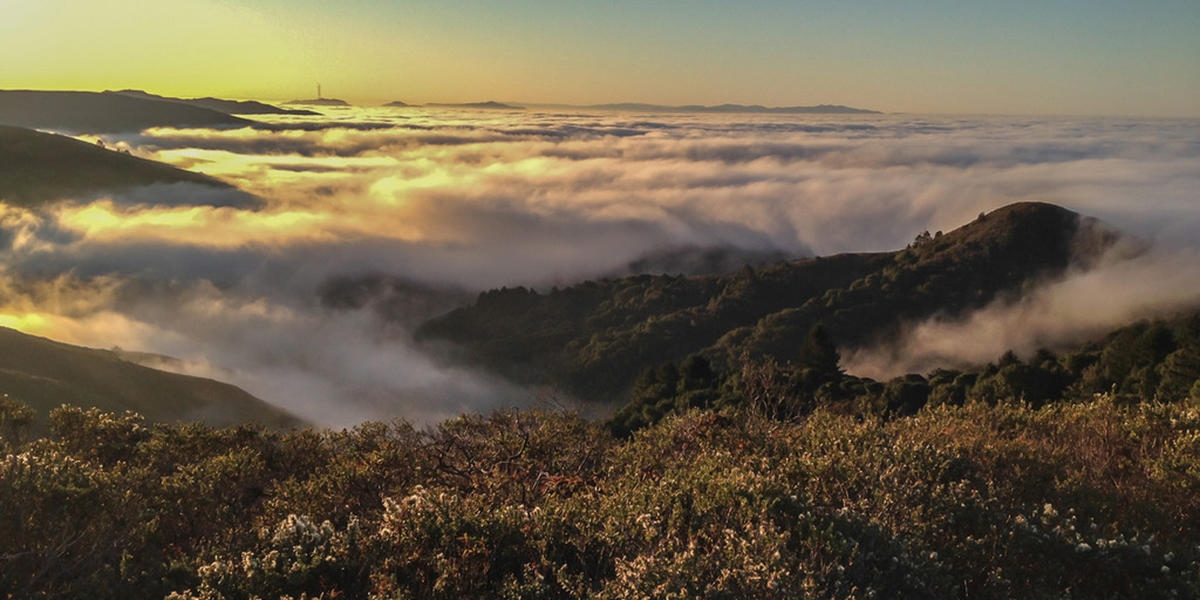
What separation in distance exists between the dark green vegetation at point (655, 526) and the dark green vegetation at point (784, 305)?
7110 cm

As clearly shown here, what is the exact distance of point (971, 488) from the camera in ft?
31.0

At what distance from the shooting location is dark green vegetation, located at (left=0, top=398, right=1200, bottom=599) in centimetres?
704

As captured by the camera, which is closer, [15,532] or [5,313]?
[15,532]

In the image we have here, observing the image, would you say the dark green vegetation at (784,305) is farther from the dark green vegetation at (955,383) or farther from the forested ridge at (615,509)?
the forested ridge at (615,509)

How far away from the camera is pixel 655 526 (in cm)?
770

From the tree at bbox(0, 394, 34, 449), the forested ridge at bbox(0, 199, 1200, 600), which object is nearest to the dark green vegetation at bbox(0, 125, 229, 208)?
the forested ridge at bbox(0, 199, 1200, 600)

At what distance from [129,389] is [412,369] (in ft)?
294

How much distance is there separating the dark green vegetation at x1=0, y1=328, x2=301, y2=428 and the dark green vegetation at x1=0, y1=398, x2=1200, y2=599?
35154mm

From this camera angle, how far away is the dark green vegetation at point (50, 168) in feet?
499

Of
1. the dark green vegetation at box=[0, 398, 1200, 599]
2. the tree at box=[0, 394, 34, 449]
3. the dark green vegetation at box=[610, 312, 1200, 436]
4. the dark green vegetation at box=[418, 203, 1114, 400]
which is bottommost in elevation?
the dark green vegetation at box=[418, 203, 1114, 400]

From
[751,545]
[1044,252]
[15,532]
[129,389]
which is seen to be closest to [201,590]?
[15,532]

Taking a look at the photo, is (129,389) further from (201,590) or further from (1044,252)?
(1044,252)

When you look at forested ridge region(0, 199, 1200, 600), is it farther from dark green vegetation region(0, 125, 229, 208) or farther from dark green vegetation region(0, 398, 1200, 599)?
dark green vegetation region(0, 125, 229, 208)

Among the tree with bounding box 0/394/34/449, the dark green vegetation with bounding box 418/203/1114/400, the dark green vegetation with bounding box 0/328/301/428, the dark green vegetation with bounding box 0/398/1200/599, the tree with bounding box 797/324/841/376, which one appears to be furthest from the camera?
the dark green vegetation with bounding box 418/203/1114/400
